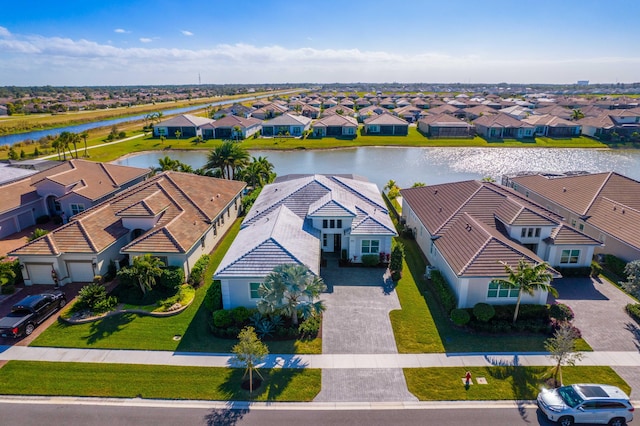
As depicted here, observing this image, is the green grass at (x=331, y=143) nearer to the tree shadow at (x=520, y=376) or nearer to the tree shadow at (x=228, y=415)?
the tree shadow at (x=520, y=376)

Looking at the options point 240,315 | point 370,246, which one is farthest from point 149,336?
point 370,246

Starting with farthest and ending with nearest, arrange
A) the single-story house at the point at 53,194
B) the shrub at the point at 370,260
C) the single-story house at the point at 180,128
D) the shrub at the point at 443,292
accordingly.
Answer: the single-story house at the point at 180,128
the single-story house at the point at 53,194
the shrub at the point at 370,260
the shrub at the point at 443,292

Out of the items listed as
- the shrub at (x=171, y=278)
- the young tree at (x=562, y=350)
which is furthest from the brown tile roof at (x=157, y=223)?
the young tree at (x=562, y=350)

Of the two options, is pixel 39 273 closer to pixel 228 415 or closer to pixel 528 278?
pixel 228 415

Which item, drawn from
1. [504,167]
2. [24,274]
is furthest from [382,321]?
[504,167]

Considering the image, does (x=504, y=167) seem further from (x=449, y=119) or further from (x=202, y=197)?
(x=202, y=197)

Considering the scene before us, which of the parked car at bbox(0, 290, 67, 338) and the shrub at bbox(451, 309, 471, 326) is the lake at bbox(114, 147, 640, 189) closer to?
the shrub at bbox(451, 309, 471, 326)
